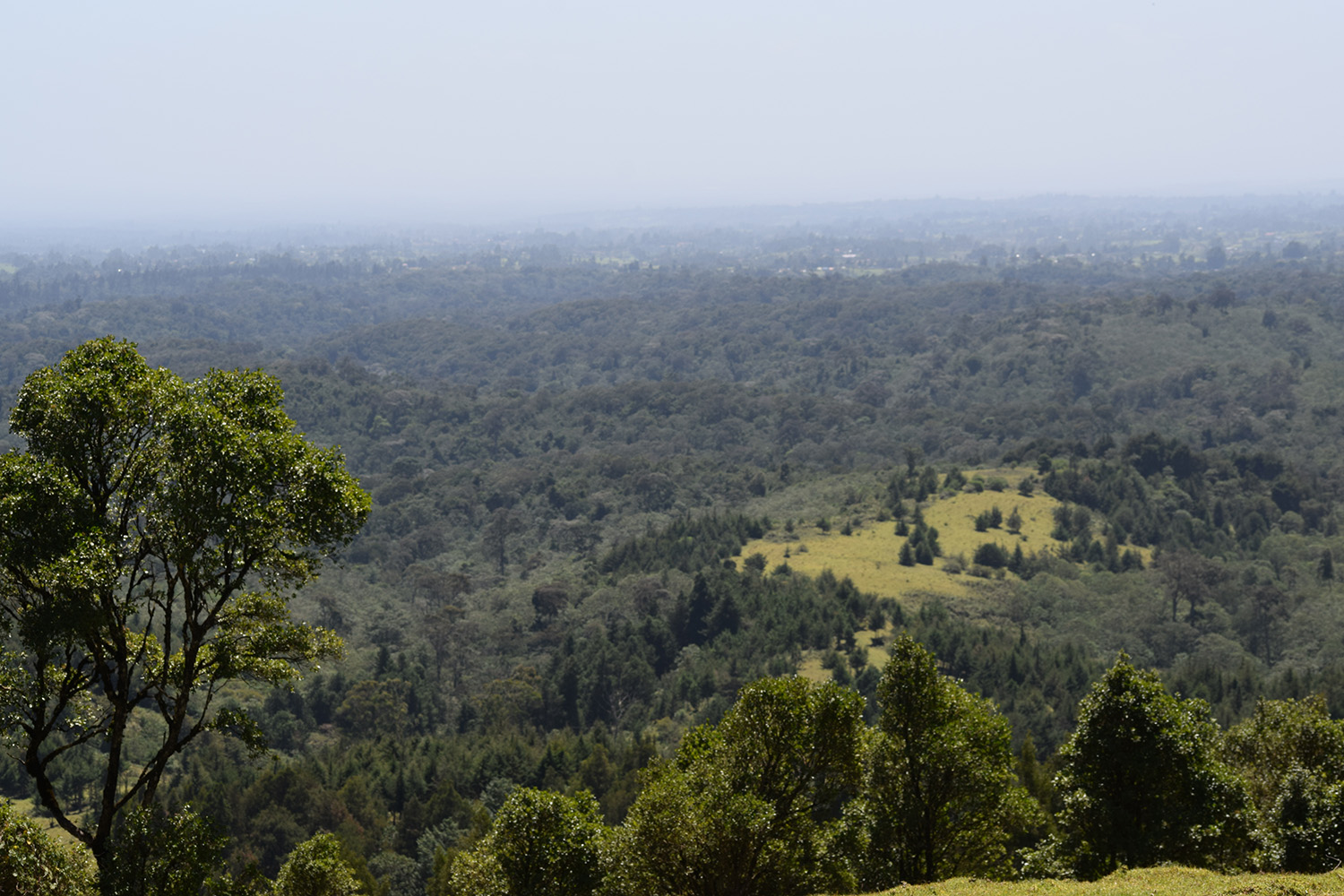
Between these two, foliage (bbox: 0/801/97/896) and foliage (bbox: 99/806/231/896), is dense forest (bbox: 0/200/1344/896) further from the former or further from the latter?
foliage (bbox: 0/801/97/896)

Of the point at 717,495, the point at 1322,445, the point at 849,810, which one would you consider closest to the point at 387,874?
the point at 849,810

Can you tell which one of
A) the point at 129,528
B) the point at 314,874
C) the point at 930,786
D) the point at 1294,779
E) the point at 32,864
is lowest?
the point at 930,786

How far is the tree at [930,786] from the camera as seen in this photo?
25000mm

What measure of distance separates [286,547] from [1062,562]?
10277 cm

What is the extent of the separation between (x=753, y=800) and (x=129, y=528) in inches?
548

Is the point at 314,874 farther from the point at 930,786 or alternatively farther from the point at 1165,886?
the point at 1165,886

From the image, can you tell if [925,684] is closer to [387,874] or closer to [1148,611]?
[387,874]

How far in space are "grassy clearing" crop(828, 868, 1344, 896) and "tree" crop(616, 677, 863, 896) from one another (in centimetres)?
267

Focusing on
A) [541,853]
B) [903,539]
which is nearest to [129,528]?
[541,853]

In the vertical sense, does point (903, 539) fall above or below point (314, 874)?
below

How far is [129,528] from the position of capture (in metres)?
16.4

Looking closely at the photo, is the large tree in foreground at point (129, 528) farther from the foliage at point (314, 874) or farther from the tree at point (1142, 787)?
the tree at point (1142, 787)

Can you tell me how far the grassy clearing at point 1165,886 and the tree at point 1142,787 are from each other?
264cm

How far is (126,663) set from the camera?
1631cm
